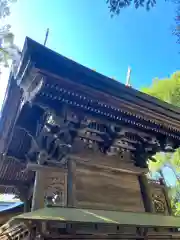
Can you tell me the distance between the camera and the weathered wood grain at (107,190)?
3.79m

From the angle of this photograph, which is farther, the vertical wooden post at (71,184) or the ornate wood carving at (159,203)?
the ornate wood carving at (159,203)

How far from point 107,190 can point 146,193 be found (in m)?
0.83

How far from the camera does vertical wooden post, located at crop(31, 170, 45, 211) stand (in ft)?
10.8

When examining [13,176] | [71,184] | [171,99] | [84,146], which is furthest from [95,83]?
[171,99]

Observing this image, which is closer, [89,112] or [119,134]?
[89,112]

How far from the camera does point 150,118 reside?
4059 millimetres

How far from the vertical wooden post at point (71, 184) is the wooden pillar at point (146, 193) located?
4.76ft

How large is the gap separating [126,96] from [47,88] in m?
1.26

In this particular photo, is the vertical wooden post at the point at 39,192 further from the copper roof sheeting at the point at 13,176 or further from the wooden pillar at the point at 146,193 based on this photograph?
the copper roof sheeting at the point at 13,176

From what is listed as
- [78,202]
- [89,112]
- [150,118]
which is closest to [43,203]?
[78,202]

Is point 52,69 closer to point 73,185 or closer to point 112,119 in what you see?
point 112,119

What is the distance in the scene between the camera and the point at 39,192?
133 inches

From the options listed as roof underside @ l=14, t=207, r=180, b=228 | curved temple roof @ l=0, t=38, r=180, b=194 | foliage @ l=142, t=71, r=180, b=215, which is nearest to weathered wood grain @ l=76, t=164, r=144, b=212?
roof underside @ l=14, t=207, r=180, b=228

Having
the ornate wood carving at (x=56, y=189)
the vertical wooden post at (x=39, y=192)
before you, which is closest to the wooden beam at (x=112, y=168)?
the ornate wood carving at (x=56, y=189)
